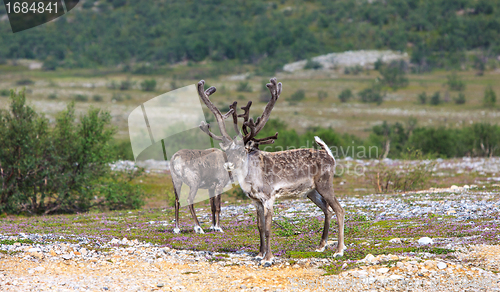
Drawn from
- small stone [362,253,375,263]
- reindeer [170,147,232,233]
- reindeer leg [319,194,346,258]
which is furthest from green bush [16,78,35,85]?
small stone [362,253,375,263]

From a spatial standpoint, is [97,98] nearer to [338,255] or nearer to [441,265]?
[338,255]

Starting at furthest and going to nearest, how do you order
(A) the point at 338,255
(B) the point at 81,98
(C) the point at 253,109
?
(B) the point at 81,98 < (C) the point at 253,109 < (A) the point at 338,255

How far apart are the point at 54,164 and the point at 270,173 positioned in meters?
21.6

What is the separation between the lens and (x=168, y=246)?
1617 centimetres

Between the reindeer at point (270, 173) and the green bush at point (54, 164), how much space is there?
754 inches

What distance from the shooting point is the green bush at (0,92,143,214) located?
30.5 meters

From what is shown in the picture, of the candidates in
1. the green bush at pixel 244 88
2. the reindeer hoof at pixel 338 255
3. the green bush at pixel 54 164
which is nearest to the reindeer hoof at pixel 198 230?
the reindeer hoof at pixel 338 255

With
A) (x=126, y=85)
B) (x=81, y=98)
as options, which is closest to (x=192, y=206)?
(x=81, y=98)

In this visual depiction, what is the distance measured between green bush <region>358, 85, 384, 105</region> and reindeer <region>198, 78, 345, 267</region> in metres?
115

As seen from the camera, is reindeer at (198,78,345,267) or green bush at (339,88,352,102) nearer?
reindeer at (198,78,345,267)

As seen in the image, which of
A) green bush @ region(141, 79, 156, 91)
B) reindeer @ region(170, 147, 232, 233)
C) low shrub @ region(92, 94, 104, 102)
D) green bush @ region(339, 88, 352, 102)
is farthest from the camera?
green bush @ region(141, 79, 156, 91)

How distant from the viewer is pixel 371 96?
428ft

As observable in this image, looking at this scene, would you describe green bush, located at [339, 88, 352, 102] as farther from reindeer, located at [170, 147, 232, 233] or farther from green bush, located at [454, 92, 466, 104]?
reindeer, located at [170, 147, 232, 233]

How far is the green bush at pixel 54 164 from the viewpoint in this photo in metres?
30.5
